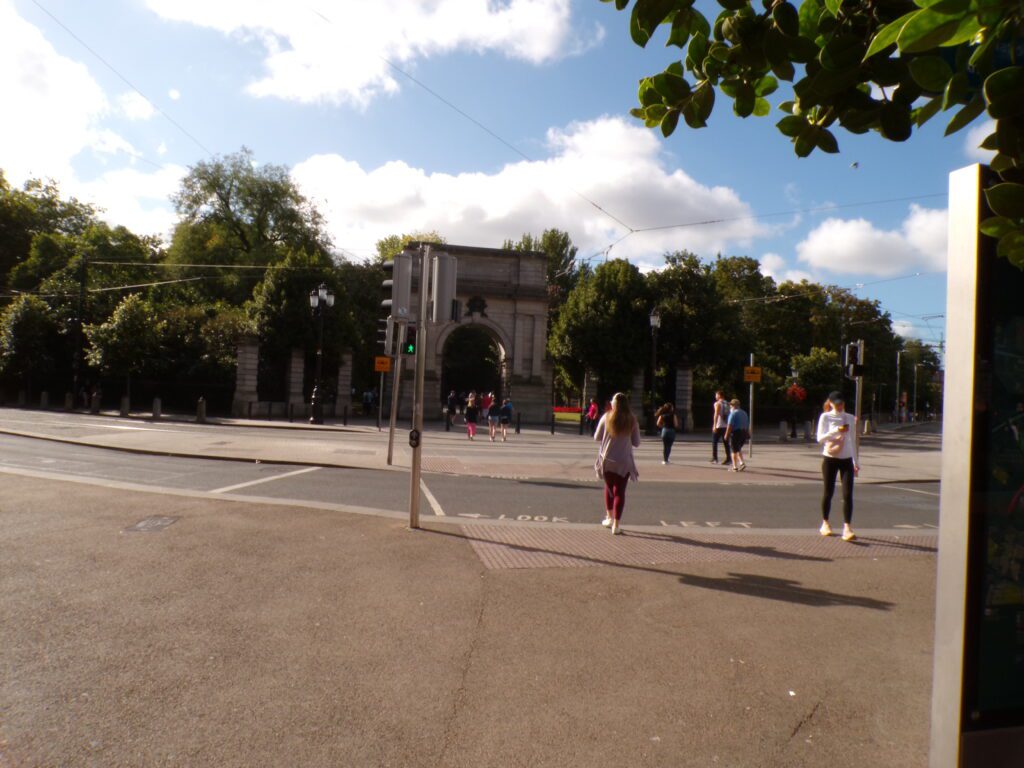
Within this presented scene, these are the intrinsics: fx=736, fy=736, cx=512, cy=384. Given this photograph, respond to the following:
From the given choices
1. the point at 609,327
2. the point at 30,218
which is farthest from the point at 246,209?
the point at 609,327

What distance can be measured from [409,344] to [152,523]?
282 inches

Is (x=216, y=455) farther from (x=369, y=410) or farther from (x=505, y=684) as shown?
(x=369, y=410)

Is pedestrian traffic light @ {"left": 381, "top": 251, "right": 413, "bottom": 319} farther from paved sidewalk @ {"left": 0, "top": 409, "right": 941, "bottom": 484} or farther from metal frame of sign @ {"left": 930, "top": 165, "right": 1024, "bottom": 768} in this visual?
metal frame of sign @ {"left": 930, "top": 165, "right": 1024, "bottom": 768}

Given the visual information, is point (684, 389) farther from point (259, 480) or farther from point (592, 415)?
point (259, 480)

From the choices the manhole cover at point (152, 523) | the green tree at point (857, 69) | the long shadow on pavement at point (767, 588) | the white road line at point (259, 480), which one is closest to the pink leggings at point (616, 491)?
the long shadow on pavement at point (767, 588)

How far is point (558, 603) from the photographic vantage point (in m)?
5.72

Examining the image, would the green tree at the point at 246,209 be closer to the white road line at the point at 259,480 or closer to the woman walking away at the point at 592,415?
the woman walking away at the point at 592,415

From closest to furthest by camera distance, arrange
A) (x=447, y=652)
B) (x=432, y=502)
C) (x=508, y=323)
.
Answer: (x=447, y=652) < (x=432, y=502) < (x=508, y=323)

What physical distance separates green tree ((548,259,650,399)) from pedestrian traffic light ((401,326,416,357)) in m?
24.2

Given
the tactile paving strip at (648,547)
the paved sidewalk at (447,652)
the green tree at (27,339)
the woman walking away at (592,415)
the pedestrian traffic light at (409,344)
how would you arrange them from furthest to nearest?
1. the green tree at (27,339)
2. the woman walking away at (592,415)
3. the pedestrian traffic light at (409,344)
4. the tactile paving strip at (648,547)
5. the paved sidewalk at (447,652)

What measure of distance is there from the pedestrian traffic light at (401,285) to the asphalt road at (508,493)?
2.90 meters

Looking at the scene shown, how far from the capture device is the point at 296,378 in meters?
37.5

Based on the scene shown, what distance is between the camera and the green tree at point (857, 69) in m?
1.96

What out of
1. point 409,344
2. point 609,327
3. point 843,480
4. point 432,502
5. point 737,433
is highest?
point 609,327
